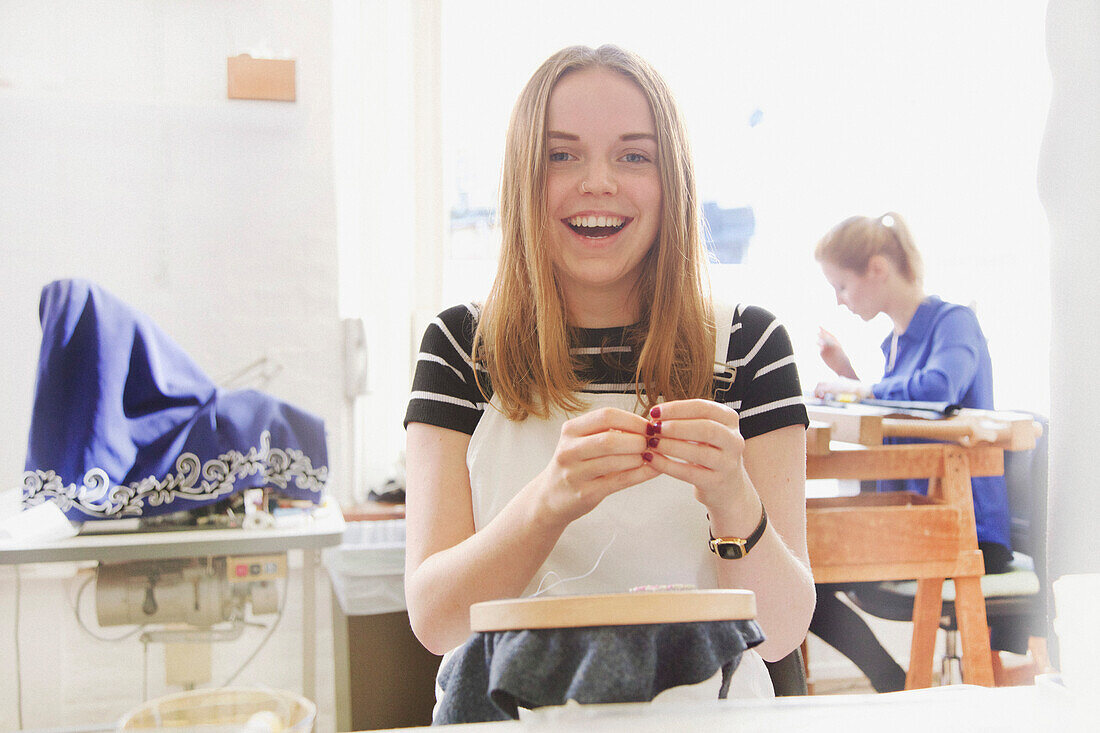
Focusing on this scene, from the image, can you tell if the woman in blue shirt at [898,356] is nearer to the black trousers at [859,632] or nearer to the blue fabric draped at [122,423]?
the black trousers at [859,632]

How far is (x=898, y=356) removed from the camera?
4.05 feet

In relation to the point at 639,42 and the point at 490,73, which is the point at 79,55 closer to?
the point at 490,73

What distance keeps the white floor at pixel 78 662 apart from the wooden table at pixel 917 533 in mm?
292

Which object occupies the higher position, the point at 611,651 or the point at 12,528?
the point at 611,651

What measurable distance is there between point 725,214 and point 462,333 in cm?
95

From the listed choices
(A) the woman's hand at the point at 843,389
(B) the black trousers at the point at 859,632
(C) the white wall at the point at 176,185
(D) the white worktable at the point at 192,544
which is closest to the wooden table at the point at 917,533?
(B) the black trousers at the point at 859,632

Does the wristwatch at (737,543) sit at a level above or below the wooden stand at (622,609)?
below

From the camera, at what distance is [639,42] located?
1.30m

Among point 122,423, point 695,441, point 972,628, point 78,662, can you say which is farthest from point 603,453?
point 78,662

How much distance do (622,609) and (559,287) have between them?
296 millimetres

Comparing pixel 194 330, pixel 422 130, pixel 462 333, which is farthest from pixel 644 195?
pixel 422 130

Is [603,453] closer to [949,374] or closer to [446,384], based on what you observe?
[446,384]

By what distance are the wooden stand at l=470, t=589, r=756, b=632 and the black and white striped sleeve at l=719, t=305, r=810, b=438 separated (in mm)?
264

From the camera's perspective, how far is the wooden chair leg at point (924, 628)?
0.98 meters
